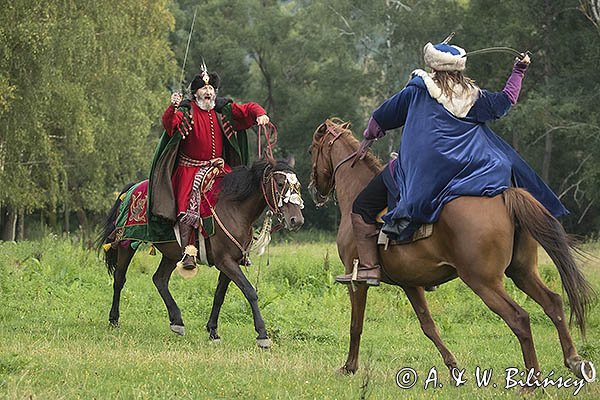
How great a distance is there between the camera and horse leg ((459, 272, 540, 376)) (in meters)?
7.09

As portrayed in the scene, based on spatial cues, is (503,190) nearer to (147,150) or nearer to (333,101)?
(147,150)

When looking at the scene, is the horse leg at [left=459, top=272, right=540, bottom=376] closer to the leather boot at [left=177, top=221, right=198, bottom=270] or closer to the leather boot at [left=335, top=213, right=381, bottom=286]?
the leather boot at [left=335, top=213, right=381, bottom=286]

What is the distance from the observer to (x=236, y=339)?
441 inches

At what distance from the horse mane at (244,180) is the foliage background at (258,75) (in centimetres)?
456

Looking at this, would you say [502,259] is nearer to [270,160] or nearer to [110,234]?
[270,160]

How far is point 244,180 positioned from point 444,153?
3839 millimetres

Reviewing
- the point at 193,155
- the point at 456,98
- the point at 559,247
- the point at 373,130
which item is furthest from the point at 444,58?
the point at 193,155

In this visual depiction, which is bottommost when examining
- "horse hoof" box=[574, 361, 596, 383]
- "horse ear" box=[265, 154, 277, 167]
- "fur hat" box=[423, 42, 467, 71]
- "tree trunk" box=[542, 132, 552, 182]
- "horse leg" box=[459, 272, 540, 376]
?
"tree trunk" box=[542, 132, 552, 182]

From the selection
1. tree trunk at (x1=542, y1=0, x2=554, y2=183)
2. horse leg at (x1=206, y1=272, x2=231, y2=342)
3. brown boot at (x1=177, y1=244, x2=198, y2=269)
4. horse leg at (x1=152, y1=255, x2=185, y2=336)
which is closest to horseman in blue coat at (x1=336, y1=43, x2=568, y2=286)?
brown boot at (x1=177, y1=244, x2=198, y2=269)

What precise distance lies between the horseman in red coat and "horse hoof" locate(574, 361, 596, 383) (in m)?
5.04

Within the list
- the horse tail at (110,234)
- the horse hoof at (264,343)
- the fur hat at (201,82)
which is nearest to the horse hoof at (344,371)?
the horse hoof at (264,343)

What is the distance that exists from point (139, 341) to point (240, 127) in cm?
291

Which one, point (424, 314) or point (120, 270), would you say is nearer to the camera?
point (424, 314)

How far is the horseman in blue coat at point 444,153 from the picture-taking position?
744cm
